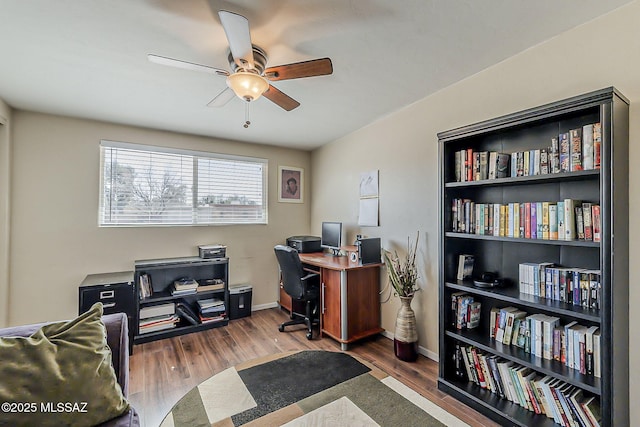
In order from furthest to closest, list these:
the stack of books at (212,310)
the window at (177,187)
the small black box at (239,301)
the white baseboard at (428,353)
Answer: the small black box at (239,301), the stack of books at (212,310), the window at (177,187), the white baseboard at (428,353)

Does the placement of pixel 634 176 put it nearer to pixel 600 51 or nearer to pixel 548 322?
pixel 600 51

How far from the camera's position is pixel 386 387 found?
6.88 feet

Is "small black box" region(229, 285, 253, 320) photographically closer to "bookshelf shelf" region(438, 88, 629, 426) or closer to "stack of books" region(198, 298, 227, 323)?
"stack of books" region(198, 298, 227, 323)

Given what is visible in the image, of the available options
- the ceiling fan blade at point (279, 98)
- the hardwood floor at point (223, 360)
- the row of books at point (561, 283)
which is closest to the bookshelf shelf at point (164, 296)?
the hardwood floor at point (223, 360)

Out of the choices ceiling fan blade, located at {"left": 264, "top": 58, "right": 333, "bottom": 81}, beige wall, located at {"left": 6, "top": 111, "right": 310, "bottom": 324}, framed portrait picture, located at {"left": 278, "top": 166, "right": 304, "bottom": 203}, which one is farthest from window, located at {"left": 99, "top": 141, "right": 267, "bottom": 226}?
ceiling fan blade, located at {"left": 264, "top": 58, "right": 333, "bottom": 81}

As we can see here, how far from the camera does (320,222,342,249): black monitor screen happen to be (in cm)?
346

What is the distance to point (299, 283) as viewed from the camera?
3021 millimetres

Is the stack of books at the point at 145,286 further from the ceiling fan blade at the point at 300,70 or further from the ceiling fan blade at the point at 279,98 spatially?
the ceiling fan blade at the point at 300,70

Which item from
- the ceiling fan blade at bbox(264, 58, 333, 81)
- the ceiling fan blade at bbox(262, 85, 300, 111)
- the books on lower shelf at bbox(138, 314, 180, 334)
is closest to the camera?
the ceiling fan blade at bbox(264, 58, 333, 81)

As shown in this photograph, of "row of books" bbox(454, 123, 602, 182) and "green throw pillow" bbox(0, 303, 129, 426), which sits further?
"row of books" bbox(454, 123, 602, 182)

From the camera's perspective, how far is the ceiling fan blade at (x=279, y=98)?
6.31 ft

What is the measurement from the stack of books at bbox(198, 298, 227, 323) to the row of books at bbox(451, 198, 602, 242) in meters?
2.75

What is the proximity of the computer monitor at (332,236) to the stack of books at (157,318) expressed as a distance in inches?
75.3

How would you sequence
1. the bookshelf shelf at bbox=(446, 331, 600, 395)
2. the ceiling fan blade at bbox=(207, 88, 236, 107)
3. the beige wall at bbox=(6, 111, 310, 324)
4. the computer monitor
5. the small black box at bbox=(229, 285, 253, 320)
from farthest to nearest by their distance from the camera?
the small black box at bbox=(229, 285, 253, 320)
the computer monitor
the beige wall at bbox=(6, 111, 310, 324)
the ceiling fan blade at bbox=(207, 88, 236, 107)
the bookshelf shelf at bbox=(446, 331, 600, 395)
